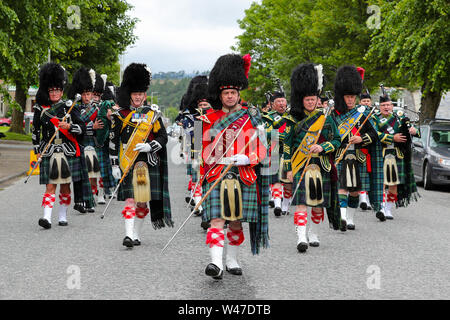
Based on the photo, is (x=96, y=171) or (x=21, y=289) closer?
(x=21, y=289)

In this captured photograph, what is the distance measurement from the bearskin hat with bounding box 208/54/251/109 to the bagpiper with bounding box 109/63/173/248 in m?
1.58

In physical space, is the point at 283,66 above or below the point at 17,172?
above

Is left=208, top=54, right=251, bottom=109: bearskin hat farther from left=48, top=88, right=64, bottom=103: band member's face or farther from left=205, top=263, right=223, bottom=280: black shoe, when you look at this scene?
left=48, top=88, right=64, bottom=103: band member's face

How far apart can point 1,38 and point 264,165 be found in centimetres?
1322

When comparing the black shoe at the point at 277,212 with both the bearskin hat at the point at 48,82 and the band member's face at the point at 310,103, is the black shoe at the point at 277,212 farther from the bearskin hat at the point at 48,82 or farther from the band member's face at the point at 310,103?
the bearskin hat at the point at 48,82

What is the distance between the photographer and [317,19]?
28719 millimetres

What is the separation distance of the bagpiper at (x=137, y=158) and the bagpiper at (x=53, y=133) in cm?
157

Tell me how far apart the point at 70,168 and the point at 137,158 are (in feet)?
6.43

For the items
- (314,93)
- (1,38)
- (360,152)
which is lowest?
(360,152)

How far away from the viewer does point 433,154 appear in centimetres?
1585

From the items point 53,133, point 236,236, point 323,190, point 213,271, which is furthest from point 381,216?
point 213,271
